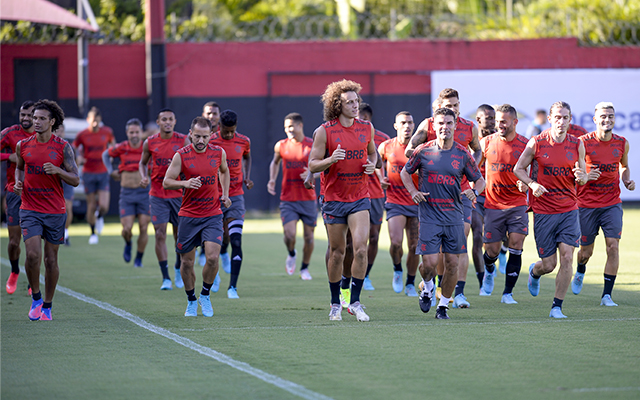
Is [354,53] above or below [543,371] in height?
above

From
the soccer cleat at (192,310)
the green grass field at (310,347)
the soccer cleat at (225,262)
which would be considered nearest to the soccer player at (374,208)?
the green grass field at (310,347)

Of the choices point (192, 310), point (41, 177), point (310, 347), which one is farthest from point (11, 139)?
point (310, 347)

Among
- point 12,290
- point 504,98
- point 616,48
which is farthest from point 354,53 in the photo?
point 12,290

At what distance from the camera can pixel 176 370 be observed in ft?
22.4

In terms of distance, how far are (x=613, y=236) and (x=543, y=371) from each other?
12.6ft

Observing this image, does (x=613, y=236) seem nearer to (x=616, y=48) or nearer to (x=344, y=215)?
(x=344, y=215)

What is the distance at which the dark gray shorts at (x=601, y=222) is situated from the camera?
396 inches

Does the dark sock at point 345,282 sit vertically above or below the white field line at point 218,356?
above

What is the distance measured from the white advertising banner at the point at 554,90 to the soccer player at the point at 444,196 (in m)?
16.1

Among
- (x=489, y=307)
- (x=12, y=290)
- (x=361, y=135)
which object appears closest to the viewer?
(x=361, y=135)

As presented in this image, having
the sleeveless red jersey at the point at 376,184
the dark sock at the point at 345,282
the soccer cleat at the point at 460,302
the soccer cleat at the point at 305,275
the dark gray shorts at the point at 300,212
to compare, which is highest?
the sleeveless red jersey at the point at 376,184

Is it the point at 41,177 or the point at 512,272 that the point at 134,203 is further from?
the point at 512,272

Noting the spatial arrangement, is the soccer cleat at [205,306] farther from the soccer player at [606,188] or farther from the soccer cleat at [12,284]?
the soccer player at [606,188]

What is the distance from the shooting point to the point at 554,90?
25.1 meters
